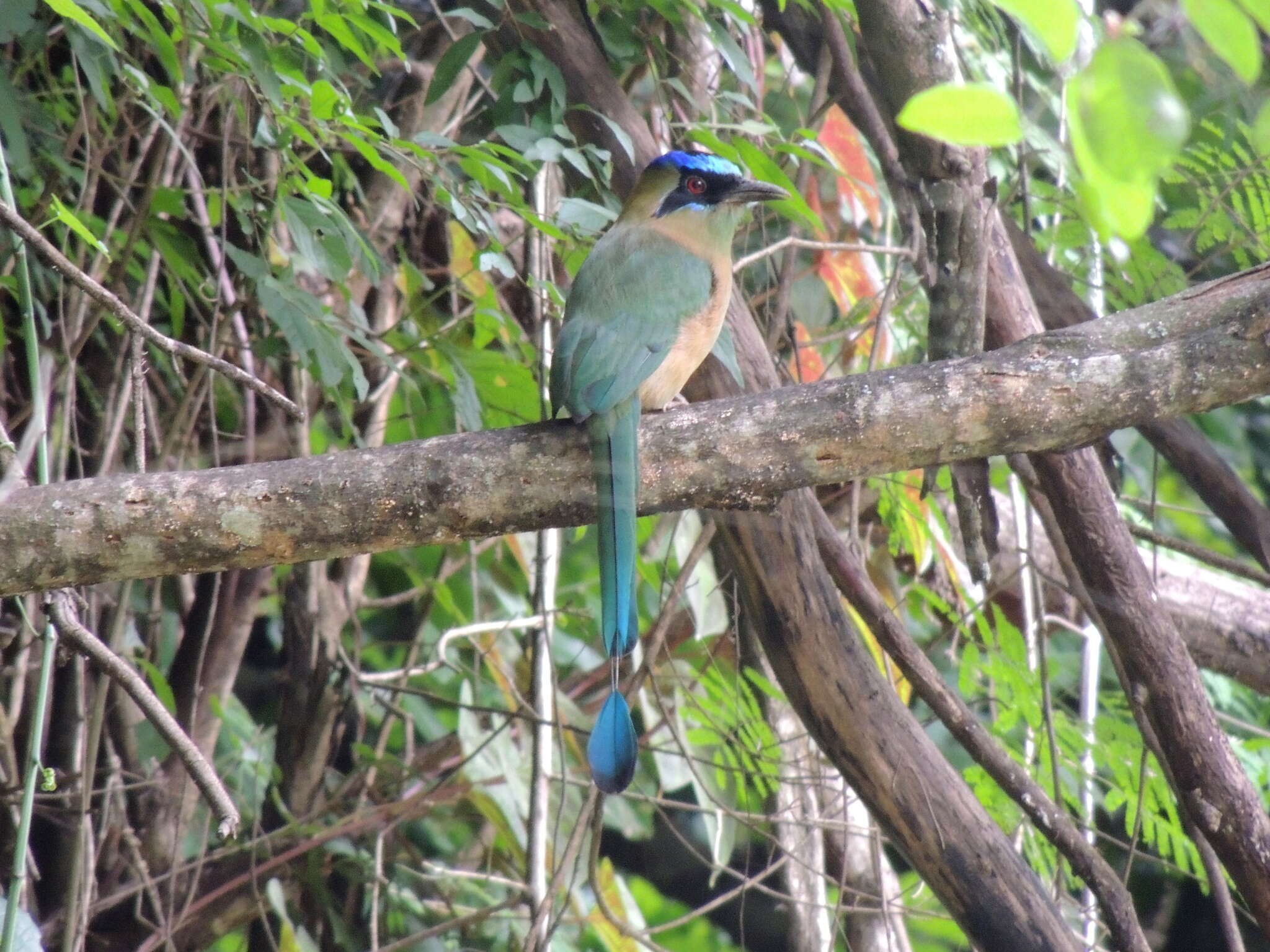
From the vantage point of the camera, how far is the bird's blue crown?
108 inches

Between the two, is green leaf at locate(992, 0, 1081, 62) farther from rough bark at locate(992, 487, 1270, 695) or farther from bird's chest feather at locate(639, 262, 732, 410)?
rough bark at locate(992, 487, 1270, 695)

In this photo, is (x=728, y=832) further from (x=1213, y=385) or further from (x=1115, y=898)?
(x=1213, y=385)

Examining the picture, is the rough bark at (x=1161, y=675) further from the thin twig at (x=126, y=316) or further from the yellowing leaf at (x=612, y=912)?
the thin twig at (x=126, y=316)

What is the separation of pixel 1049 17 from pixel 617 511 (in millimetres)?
1297

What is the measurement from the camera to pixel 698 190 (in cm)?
282

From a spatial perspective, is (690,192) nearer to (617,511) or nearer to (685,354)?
(685,354)

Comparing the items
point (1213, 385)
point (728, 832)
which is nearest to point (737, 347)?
point (1213, 385)

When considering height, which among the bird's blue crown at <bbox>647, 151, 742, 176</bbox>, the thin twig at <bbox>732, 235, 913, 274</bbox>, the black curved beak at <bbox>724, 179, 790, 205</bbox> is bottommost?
the thin twig at <bbox>732, 235, 913, 274</bbox>

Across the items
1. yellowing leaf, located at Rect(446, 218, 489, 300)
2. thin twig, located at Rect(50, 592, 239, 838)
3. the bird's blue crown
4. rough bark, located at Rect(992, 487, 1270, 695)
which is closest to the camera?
thin twig, located at Rect(50, 592, 239, 838)

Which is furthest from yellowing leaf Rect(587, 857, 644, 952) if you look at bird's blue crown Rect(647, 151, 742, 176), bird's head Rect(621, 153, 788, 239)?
bird's blue crown Rect(647, 151, 742, 176)

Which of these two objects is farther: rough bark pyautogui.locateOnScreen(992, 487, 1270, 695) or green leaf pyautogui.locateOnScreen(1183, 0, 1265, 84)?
rough bark pyautogui.locateOnScreen(992, 487, 1270, 695)

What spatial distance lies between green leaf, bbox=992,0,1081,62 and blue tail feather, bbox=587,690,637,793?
4.96ft

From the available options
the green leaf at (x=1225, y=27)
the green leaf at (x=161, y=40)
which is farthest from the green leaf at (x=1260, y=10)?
the green leaf at (x=161, y=40)

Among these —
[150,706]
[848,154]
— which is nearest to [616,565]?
[150,706]
